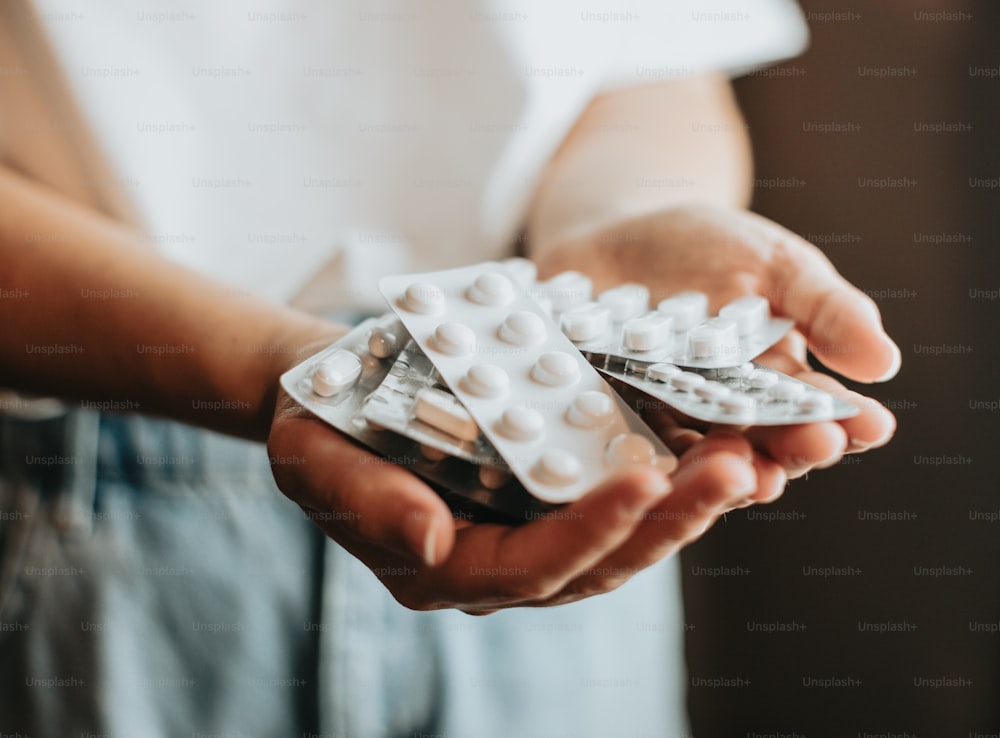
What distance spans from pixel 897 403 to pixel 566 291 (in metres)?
0.61

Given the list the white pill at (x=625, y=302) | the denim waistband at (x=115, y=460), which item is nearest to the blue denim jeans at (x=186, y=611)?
the denim waistband at (x=115, y=460)

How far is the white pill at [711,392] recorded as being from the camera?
18.1 inches

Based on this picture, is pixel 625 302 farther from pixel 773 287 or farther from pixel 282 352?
pixel 282 352

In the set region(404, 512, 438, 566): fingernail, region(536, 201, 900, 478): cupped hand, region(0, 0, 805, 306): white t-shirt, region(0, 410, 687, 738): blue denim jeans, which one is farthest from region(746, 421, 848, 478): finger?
region(0, 0, 805, 306): white t-shirt

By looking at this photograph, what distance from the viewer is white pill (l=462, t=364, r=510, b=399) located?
0.49 m

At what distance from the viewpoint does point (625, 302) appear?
23.9 inches

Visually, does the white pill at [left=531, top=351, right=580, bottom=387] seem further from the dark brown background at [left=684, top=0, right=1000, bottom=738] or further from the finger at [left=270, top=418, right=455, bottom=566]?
the dark brown background at [left=684, top=0, right=1000, bottom=738]

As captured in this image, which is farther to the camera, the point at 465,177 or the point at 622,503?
the point at 465,177

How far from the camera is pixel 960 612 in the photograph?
104 cm

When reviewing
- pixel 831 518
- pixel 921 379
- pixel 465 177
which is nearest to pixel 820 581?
pixel 831 518

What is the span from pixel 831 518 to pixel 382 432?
83 centimetres

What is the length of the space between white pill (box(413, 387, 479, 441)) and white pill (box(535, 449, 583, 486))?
0.04m

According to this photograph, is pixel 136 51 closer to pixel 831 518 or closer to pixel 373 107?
pixel 373 107

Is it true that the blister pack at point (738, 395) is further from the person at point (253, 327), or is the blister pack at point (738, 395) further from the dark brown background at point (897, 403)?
the dark brown background at point (897, 403)
